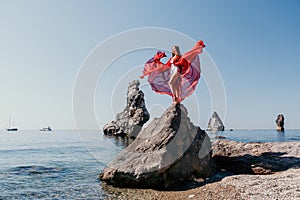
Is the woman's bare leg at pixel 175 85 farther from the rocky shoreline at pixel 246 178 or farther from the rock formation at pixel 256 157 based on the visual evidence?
the rock formation at pixel 256 157

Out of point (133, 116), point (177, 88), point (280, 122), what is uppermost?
point (177, 88)

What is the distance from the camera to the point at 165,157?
31.0 feet

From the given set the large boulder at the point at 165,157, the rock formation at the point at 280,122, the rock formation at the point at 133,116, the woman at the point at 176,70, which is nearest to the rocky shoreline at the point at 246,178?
the large boulder at the point at 165,157

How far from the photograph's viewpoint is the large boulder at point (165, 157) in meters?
9.34

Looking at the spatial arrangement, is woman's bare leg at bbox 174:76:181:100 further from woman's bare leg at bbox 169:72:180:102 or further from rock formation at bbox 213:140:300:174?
rock formation at bbox 213:140:300:174

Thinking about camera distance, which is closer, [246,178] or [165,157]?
[246,178]

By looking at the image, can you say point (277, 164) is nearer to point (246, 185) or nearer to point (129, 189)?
point (246, 185)

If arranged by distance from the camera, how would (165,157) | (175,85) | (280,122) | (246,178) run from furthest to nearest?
(280,122)
(175,85)
(165,157)
(246,178)

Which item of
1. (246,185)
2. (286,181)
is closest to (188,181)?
(246,185)

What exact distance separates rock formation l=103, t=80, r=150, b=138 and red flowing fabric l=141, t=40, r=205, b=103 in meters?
43.7

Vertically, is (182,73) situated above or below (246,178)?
above

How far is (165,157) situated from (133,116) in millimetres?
50954

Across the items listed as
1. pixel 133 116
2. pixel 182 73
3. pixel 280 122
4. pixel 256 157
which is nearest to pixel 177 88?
pixel 182 73

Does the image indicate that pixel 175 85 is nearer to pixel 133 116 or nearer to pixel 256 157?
pixel 256 157
